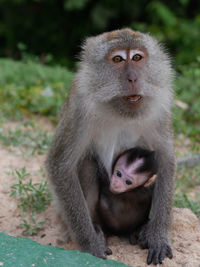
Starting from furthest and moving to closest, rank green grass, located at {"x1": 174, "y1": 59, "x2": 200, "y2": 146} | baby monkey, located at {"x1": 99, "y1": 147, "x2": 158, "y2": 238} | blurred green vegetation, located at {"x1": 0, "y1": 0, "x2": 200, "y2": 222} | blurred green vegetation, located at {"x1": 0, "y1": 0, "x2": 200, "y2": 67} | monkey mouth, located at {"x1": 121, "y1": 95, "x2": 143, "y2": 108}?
blurred green vegetation, located at {"x1": 0, "y1": 0, "x2": 200, "y2": 67}
green grass, located at {"x1": 174, "y1": 59, "x2": 200, "y2": 146}
blurred green vegetation, located at {"x1": 0, "y1": 0, "x2": 200, "y2": 222}
baby monkey, located at {"x1": 99, "y1": 147, "x2": 158, "y2": 238}
monkey mouth, located at {"x1": 121, "y1": 95, "x2": 143, "y2": 108}

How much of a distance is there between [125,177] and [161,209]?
0.44m

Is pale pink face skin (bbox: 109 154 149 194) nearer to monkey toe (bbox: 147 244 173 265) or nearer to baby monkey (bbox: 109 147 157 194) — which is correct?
baby monkey (bbox: 109 147 157 194)

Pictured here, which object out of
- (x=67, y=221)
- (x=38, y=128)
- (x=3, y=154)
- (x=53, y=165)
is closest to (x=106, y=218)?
(x=67, y=221)

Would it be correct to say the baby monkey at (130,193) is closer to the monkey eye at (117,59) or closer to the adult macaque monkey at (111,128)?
the adult macaque monkey at (111,128)

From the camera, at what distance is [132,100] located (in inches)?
133

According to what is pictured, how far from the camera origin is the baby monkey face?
368cm

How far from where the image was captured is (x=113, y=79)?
136 inches

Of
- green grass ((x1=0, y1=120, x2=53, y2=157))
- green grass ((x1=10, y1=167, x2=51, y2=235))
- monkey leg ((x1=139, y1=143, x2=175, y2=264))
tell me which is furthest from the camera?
green grass ((x1=0, y1=120, x2=53, y2=157))

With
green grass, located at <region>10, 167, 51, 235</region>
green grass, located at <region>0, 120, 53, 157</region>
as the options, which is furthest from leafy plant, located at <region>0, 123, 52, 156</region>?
green grass, located at <region>10, 167, 51, 235</region>

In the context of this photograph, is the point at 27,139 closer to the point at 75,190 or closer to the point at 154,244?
the point at 75,190

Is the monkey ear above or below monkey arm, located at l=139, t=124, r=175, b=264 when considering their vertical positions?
above

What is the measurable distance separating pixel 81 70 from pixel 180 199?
174 centimetres

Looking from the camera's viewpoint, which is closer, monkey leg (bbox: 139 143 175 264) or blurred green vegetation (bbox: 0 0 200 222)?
monkey leg (bbox: 139 143 175 264)

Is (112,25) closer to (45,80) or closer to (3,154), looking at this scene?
(45,80)
